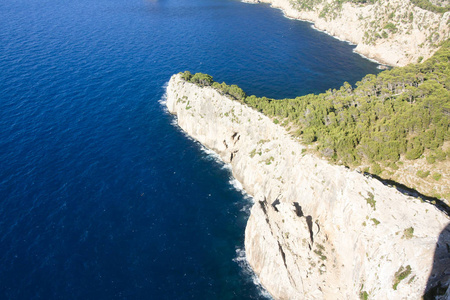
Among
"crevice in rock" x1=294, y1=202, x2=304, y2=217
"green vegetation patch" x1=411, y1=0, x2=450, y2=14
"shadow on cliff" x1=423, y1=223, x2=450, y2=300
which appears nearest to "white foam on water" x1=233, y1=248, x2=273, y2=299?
"crevice in rock" x1=294, y1=202, x2=304, y2=217

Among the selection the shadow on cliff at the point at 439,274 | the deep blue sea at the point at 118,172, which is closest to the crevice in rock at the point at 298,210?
the deep blue sea at the point at 118,172

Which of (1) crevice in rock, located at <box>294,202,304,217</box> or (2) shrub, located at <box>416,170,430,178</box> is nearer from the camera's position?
(2) shrub, located at <box>416,170,430,178</box>

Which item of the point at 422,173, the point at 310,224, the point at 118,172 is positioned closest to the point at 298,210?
the point at 310,224

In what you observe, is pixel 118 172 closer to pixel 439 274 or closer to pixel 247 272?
pixel 247 272

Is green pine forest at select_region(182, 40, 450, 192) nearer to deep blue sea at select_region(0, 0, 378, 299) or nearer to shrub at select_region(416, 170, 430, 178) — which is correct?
shrub at select_region(416, 170, 430, 178)

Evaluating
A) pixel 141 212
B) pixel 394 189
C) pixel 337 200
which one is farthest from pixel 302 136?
pixel 141 212

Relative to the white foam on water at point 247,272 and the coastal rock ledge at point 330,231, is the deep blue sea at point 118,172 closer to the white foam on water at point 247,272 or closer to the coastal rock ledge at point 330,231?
the white foam on water at point 247,272
